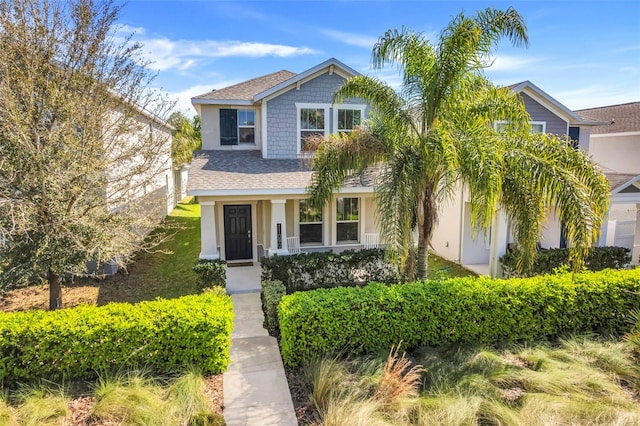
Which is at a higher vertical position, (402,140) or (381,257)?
(402,140)

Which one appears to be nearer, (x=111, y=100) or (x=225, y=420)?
(x=225, y=420)

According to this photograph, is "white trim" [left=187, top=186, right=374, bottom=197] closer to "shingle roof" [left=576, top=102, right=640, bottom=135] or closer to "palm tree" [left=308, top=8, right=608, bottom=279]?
"palm tree" [left=308, top=8, right=608, bottom=279]

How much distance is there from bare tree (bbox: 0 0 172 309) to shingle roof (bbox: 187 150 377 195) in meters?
2.24

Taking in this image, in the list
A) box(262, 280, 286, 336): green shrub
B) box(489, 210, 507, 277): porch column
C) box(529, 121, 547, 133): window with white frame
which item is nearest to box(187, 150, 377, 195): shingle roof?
box(262, 280, 286, 336): green shrub

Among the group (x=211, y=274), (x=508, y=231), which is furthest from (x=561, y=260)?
(x=211, y=274)

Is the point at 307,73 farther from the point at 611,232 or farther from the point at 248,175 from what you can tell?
the point at 611,232

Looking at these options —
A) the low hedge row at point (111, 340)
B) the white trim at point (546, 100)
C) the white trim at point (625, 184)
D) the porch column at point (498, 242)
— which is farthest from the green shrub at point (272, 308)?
the white trim at point (546, 100)

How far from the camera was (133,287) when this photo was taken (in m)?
11.8

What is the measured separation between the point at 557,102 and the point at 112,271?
18224mm

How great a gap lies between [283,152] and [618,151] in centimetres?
2021

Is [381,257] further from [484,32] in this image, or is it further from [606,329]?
[484,32]

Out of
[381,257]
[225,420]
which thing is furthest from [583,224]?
[225,420]

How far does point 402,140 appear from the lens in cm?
903

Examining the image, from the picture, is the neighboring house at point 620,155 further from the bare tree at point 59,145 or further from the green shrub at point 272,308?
the bare tree at point 59,145
